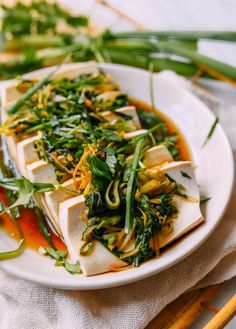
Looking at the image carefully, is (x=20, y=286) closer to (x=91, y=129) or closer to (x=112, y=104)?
(x=91, y=129)

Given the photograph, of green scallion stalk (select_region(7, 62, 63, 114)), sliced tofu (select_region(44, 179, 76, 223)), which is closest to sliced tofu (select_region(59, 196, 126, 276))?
sliced tofu (select_region(44, 179, 76, 223))

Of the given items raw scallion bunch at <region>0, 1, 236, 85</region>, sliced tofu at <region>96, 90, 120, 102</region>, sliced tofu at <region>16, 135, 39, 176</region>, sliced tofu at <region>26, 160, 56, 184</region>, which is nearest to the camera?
sliced tofu at <region>26, 160, 56, 184</region>

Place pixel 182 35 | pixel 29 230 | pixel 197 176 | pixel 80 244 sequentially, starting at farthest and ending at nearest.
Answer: pixel 182 35, pixel 197 176, pixel 29 230, pixel 80 244

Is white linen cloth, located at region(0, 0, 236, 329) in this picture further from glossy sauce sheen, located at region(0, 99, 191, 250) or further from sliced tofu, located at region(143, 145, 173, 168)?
sliced tofu, located at region(143, 145, 173, 168)

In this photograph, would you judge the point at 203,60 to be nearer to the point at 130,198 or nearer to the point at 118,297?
the point at 130,198

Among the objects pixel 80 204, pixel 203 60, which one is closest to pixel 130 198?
pixel 80 204

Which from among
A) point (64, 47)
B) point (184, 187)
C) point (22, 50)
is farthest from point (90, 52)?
point (184, 187)

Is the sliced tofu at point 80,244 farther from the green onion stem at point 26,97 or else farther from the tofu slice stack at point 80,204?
the green onion stem at point 26,97
